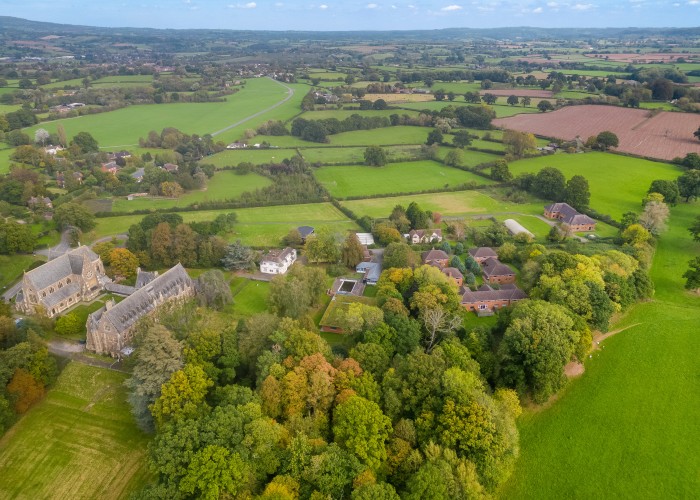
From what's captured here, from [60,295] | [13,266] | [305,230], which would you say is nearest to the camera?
[60,295]

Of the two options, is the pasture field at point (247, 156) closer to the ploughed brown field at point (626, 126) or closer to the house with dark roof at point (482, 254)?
the house with dark roof at point (482, 254)

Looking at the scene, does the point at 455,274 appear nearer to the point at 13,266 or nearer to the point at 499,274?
the point at 499,274

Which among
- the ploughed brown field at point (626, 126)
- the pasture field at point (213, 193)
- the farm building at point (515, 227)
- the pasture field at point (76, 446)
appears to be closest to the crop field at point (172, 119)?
the pasture field at point (213, 193)

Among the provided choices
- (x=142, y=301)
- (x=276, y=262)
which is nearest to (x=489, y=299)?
(x=276, y=262)

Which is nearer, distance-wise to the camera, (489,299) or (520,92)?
(489,299)

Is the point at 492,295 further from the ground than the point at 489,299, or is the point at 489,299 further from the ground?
the point at 492,295

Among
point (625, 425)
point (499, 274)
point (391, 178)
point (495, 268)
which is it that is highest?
point (625, 425)
